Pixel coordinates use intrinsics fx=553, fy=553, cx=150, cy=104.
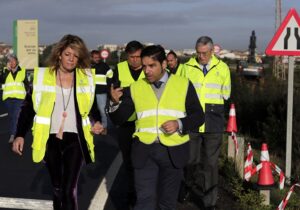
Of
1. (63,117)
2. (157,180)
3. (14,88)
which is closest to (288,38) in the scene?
(157,180)

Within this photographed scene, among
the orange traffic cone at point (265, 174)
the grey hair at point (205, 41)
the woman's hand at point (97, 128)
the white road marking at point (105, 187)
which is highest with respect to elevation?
the grey hair at point (205, 41)

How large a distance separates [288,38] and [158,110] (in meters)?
3.98

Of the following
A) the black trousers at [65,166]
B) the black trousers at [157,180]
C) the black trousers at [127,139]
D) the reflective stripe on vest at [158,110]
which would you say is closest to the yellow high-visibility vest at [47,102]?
the black trousers at [65,166]

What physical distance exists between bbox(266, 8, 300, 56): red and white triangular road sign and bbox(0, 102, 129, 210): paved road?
2.93 meters

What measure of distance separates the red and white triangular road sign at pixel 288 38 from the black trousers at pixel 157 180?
375cm

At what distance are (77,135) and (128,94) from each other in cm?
63

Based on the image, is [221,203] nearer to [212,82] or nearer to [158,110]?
[212,82]

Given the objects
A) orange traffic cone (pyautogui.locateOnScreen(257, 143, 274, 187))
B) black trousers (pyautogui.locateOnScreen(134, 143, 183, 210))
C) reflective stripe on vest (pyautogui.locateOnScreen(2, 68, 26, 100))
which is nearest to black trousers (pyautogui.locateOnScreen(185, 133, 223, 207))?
orange traffic cone (pyautogui.locateOnScreen(257, 143, 274, 187))

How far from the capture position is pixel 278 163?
9.81m

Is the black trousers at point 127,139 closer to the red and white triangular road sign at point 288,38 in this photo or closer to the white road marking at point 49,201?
the white road marking at point 49,201

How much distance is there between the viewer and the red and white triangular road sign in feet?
25.7

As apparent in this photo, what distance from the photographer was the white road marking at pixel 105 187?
21.6 feet

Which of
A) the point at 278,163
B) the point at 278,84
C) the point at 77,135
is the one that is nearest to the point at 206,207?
the point at 77,135

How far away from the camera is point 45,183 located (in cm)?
783
